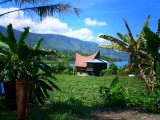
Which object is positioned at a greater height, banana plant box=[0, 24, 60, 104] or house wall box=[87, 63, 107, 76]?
house wall box=[87, 63, 107, 76]

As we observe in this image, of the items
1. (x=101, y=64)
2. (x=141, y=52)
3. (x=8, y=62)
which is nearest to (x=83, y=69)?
(x=101, y=64)

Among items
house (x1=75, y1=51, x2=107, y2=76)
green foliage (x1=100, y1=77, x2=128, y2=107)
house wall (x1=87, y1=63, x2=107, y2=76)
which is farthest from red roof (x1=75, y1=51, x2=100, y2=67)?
green foliage (x1=100, y1=77, x2=128, y2=107)

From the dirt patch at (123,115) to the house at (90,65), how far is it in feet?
85.9

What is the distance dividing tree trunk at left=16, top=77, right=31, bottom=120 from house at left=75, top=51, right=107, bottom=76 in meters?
27.8

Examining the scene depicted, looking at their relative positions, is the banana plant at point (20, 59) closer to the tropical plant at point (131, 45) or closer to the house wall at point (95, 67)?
the tropical plant at point (131, 45)

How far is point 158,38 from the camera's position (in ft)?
28.5

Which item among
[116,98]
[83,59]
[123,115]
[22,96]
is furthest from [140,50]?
[83,59]

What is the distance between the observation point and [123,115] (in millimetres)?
7293

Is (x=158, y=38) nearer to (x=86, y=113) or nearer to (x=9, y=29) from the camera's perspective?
(x=86, y=113)

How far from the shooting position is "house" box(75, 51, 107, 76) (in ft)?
112

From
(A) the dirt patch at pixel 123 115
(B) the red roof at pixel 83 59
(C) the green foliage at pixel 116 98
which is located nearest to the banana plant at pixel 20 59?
(A) the dirt patch at pixel 123 115

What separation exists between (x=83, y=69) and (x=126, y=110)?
2868cm

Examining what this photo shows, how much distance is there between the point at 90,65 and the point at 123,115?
27.2 m

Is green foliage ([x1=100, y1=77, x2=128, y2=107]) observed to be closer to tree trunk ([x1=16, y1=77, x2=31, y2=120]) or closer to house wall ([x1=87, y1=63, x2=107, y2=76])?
tree trunk ([x1=16, y1=77, x2=31, y2=120])
